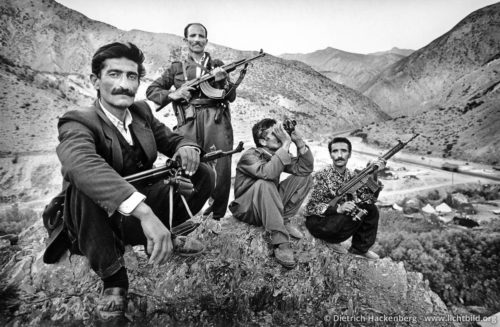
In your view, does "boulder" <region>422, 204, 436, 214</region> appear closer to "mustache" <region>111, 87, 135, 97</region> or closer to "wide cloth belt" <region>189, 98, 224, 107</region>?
"wide cloth belt" <region>189, 98, 224, 107</region>

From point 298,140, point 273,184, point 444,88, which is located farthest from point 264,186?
point 444,88

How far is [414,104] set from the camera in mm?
32688

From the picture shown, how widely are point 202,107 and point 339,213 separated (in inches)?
74.1

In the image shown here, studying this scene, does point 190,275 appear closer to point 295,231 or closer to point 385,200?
point 295,231

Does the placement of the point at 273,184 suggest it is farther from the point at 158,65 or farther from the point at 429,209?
the point at 158,65

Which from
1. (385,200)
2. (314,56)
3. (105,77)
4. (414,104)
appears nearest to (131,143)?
(105,77)

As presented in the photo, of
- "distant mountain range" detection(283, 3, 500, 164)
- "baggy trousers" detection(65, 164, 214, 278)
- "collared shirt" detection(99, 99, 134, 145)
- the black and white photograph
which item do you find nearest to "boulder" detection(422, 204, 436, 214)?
the black and white photograph

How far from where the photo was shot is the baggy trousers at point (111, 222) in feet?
5.60

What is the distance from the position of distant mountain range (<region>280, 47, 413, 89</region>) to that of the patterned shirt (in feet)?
148

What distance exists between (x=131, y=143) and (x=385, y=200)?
23.8ft

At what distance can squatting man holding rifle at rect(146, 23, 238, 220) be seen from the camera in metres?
3.48

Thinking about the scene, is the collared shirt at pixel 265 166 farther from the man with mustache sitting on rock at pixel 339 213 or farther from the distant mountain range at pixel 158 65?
the distant mountain range at pixel 158 65

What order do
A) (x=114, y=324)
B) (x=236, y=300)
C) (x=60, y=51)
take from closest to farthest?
(x=114, y=324) < (x=236, y=300) < (x=60, y=51)

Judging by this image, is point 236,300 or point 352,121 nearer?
point 236,300
